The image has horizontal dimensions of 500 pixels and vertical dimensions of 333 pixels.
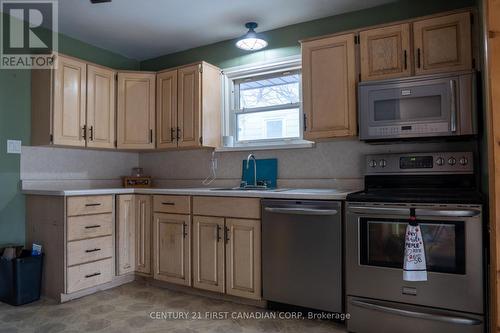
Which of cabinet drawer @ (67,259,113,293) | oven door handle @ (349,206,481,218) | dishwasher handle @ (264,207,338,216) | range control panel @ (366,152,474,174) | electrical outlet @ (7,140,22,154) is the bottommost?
cabinet drawer @ (67,259,113,293)

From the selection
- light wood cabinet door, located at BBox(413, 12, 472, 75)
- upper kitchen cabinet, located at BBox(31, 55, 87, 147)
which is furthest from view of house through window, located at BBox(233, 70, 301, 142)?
upper kitchen cabinet, located at BBox(31, 55, 87, 147)

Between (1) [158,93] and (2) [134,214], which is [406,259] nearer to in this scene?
(2) [134,214]

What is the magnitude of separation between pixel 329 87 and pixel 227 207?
4.13 ft

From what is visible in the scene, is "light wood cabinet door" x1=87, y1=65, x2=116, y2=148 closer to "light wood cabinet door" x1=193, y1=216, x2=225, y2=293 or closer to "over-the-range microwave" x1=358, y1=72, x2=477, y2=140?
"light wood cabinet door" x1=193, y1=216, x2=225, y2=293

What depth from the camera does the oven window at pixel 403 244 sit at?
1.95 m

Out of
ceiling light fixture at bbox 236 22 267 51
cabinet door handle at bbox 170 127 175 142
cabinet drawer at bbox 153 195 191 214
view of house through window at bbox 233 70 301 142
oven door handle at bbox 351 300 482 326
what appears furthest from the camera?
cabinet door handle at bbox 170 127 175 142

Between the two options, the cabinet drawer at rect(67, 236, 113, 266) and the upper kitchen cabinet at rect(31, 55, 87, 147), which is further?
the upper kitchen cabinet at rect(31, 55, 87, 147)

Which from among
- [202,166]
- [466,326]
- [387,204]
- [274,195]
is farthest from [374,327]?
[202,166]

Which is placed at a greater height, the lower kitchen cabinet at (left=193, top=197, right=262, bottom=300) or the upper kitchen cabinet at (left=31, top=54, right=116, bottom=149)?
the upper kitchen cabinet at (left=31, top=54, right=116, bottom=149)

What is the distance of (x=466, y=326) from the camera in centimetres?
189

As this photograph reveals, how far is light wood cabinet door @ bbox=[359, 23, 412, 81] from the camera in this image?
2.45 metres

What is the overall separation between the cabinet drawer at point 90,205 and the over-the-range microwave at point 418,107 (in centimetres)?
227

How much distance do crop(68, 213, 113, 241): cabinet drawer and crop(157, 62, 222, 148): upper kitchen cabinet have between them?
3.24 feet

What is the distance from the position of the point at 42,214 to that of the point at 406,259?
2910 mm
